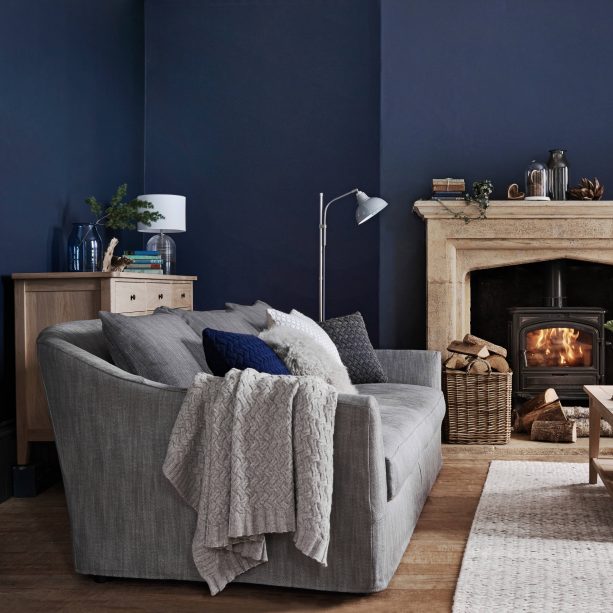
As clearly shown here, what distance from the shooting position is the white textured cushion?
3.71 metres

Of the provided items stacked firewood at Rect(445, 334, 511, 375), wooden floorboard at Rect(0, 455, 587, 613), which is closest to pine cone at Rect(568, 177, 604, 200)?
stacked firewood at Rect(445, 334, 511, 375)

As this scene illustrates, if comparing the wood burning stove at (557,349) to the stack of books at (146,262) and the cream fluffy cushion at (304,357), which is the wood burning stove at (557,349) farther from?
the cream fluffy cushion at (304,357)

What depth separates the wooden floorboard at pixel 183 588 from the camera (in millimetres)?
2605

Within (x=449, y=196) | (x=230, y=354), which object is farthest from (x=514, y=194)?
(x=230, y=354)

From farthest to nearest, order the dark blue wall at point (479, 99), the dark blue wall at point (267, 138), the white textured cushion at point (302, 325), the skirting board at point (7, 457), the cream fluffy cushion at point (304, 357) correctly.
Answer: the dark blue wall at point (267, 138) < the dark blue wall at point (479, 99) < the skirting board at point (7, 457) < the white textured cushion at point (302, 325) < the cream fluffy cushion at point (304, 357)

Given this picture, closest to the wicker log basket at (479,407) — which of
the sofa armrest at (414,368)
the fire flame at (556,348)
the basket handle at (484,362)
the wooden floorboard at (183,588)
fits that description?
the basket handle at (484,362)

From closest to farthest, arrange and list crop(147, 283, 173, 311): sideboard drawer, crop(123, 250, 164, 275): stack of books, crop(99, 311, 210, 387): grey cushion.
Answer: crop(99, 311, 210, 387): grey cushion < crop(147, 283, 173, 311): sideboard drawer < crop(123, 250, 164, 275): stack of books

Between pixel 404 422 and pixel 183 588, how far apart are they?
98 centimetres

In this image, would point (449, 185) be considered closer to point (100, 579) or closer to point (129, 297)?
point (129, 297)

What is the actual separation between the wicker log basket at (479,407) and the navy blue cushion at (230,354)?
248 centimetres

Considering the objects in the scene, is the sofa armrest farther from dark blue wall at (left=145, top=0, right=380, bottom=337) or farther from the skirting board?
the skirting board

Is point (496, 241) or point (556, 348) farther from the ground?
point (496, 241)

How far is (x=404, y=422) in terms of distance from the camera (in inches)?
127

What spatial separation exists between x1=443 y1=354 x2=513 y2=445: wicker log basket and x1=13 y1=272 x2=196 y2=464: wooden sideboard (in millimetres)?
2048
